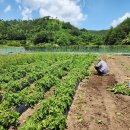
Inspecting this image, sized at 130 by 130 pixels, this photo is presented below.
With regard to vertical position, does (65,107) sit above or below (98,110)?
above

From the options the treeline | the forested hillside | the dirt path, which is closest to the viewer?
the dirt path

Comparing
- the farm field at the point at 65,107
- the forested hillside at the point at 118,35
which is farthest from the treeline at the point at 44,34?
the farm field at the point at 65,107

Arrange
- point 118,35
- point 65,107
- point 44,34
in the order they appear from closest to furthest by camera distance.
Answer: point 65,107 → point 118,35 → point 44,34

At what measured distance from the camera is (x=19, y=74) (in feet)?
59.4

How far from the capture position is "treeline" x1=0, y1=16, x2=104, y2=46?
108875 millimetres

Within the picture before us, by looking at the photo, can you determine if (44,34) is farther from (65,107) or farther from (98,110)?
(65,107)

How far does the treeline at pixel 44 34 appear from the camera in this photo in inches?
4286

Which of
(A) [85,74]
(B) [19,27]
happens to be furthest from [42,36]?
(A) [85,74]

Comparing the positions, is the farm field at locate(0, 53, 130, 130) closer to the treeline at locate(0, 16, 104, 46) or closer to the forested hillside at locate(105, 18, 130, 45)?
the forested hillside at locate(105, 18, 130, 45)

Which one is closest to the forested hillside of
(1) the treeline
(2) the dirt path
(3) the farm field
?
(1) the treeline

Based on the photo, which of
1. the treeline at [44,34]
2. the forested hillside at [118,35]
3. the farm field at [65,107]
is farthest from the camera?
the treeline at [44,34]

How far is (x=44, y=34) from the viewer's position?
109 meters

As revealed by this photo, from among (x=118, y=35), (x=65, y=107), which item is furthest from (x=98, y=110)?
(x=118, y=35)

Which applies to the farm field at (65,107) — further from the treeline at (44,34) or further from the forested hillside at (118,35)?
the treeline at (44,34)
